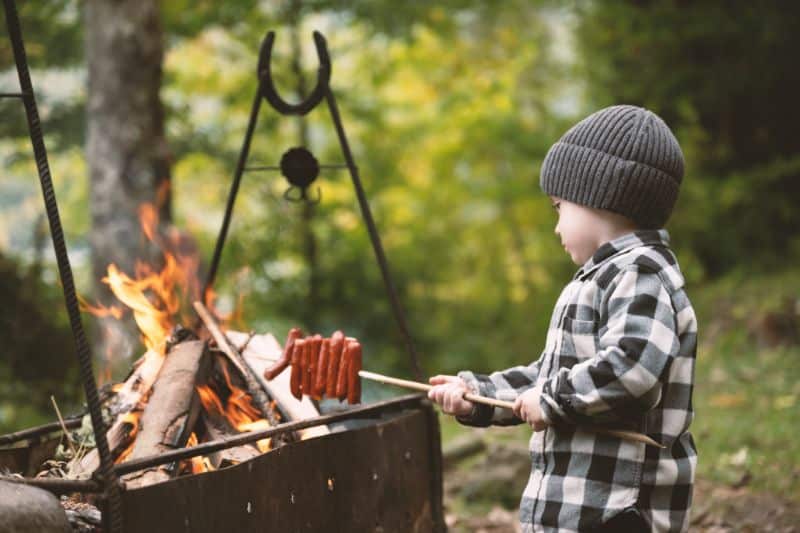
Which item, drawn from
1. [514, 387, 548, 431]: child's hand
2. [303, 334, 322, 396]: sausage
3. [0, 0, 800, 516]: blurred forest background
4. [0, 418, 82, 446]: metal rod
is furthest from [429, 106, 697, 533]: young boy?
[0, 0, 800, 516]: blurred forest background

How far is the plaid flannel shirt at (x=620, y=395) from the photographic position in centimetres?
226

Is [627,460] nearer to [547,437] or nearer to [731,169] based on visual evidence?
[547,437]

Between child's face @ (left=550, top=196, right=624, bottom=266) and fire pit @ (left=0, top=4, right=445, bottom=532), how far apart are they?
1.20 meters

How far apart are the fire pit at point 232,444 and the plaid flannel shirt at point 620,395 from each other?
92cm

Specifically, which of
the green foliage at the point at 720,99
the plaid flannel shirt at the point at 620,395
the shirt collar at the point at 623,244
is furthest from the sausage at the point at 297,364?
the green foliage at the point at 720,99

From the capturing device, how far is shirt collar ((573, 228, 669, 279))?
2.44 m

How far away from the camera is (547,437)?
2500mm

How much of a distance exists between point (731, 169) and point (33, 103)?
9422 mm

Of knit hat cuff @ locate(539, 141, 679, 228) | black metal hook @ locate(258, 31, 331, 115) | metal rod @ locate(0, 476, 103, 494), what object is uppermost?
black metal hook @ locate(258, 31, 331, 115)

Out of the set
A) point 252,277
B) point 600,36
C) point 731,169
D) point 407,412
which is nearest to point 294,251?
point 252,277

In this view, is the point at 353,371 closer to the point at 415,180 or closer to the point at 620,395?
the point at 620,395

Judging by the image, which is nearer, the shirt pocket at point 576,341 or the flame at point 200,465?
the shirt pocket at point 576,341

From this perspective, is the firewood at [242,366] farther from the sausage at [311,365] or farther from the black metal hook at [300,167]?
the black metal hook at [300,167]

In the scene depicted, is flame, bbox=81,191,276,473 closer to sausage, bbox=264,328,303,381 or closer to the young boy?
sausage, bbox=264,328,303,381
